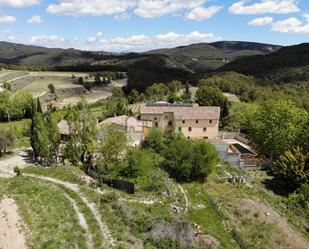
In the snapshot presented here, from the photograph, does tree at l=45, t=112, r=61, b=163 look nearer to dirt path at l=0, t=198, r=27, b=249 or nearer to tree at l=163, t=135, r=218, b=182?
dirt path at l=0, t=198, r=27, b=249

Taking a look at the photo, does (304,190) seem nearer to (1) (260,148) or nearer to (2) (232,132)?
(1) (260,148)

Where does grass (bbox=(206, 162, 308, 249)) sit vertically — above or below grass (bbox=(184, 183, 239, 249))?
below

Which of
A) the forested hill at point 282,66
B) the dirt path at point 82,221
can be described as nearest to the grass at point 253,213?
the dirt path at point 82,221

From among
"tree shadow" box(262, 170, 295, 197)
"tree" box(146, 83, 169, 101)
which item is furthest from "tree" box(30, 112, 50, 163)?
"tree" box(146, 83, 169, 101)

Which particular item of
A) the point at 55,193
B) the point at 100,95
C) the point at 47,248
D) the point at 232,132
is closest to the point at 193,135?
the point at 232,132

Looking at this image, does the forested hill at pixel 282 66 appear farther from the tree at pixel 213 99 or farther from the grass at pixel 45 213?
the grass at pixel 45 213

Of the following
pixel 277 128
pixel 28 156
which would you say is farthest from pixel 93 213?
pixel 277 128
